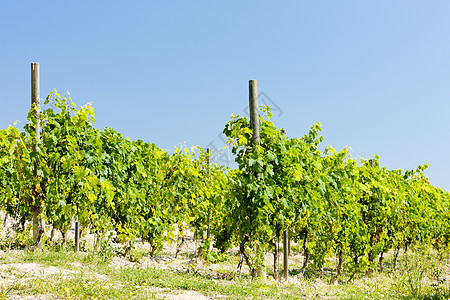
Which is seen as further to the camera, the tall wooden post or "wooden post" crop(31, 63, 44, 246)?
"wooden post" crop(31, 63, 44, 246)

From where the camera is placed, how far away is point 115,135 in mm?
7840

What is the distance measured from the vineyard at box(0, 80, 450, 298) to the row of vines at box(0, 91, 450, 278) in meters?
0.02

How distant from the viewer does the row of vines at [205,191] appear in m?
6.41

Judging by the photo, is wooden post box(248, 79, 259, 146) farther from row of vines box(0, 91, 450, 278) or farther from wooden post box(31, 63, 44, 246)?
wooden post box(31, 63, 44, 246)

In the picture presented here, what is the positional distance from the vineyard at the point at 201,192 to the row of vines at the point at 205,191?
0.02 metres

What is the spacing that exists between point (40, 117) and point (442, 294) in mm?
7179

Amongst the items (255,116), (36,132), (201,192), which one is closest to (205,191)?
(201,192)

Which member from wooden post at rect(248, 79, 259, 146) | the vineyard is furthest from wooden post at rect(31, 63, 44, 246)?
wooden post at rect(248, 79, 259, 146)

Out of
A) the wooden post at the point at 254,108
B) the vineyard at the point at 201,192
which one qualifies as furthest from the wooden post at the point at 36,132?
the wooden post at the point at 254,108

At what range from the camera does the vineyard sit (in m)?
6.41

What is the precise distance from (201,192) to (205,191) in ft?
0.50

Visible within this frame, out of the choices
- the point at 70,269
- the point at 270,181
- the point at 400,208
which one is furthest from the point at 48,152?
the point at 400,208

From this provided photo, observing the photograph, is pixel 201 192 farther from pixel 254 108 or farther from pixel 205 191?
pixel 254 108

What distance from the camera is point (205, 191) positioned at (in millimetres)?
8617
